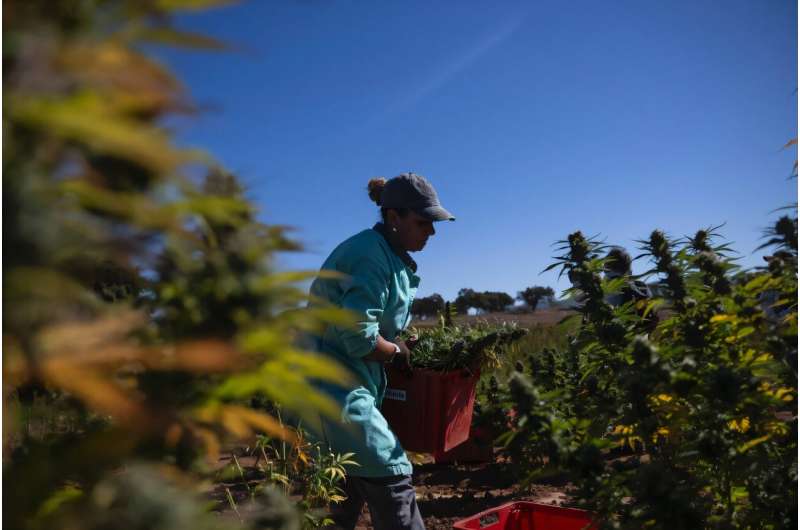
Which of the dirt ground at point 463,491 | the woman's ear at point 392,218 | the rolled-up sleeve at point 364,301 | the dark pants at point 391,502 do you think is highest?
the woman's ear at point 392,218

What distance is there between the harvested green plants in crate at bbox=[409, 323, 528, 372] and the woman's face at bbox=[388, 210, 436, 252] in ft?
3.05

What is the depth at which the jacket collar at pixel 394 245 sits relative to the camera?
296cm

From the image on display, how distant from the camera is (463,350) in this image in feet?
11.9

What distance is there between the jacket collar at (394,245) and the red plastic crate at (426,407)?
837 mm

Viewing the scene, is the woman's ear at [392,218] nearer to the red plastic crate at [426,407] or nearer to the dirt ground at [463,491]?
the red plastic crate at [426,407]

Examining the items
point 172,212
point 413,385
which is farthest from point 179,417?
point 413,385

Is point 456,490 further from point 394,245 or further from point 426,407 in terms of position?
point 394,245

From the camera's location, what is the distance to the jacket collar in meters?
2.96

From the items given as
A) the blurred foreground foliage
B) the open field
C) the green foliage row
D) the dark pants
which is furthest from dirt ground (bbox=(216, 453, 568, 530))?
the blurred foreground foliage

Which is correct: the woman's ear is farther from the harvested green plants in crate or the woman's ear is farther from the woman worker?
the harvested green plants in crate

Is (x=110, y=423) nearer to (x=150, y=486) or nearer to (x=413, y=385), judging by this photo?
(x=150, y=486)

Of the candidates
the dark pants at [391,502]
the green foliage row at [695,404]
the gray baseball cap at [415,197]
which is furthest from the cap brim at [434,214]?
the dark pants at [391,502]

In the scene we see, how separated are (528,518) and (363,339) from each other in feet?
4.63

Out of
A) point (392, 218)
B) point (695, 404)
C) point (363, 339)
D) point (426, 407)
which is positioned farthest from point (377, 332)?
point (695, 404)
